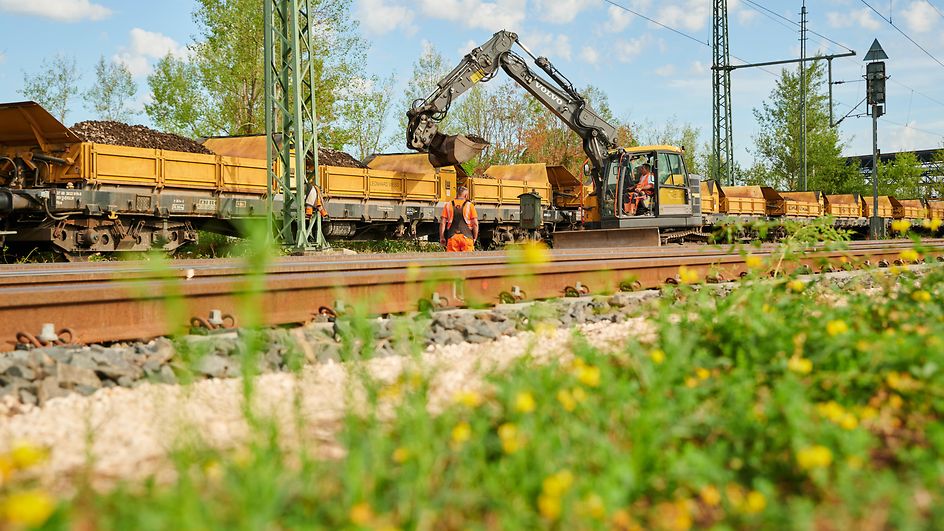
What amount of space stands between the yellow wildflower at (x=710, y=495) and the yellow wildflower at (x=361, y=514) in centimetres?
94

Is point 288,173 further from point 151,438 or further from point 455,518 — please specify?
point 455,518

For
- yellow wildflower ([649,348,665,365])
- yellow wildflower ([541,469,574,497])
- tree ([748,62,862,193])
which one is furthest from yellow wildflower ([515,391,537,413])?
tree ([748,62,862,193])

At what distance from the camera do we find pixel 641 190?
21.4 meters

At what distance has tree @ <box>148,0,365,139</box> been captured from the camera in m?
32.4

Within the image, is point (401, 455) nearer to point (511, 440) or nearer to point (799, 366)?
point (511, 440)

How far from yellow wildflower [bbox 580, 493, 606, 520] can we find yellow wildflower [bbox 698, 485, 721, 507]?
34 cm

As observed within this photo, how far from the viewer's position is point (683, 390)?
3117mm

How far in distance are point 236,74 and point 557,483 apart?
108ft

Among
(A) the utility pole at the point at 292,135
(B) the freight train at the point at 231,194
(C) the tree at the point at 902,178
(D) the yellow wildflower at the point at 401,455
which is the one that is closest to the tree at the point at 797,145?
(C) the tree at the point at 902,178

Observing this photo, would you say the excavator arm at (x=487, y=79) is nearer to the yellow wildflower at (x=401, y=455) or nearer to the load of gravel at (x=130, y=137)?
the load of gravel at (x=130, y=137)

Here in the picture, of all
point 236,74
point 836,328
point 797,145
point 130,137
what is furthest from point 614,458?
point 797,145

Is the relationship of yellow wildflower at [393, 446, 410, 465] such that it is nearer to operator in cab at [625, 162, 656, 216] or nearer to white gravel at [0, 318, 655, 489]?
white gravel at [0, 318, 655, 489]

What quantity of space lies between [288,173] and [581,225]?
423 inches

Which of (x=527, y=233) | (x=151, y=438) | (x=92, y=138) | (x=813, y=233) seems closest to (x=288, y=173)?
(x=92, y=138)
